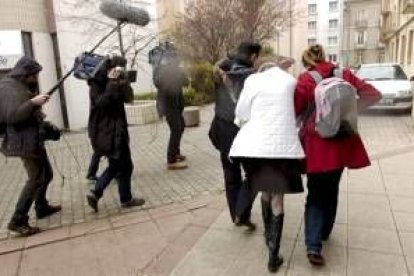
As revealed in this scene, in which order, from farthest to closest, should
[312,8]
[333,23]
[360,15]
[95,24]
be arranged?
[360,15]
[312,8]
[333,23]
[95,24]

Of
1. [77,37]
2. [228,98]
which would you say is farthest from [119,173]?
[77,37]

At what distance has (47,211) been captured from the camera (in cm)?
455

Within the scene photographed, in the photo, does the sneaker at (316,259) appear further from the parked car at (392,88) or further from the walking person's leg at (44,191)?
the parked car at (392,88)

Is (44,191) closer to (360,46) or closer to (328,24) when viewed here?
(328,24)

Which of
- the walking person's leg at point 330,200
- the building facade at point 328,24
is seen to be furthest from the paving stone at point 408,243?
the building facade at point 328,24

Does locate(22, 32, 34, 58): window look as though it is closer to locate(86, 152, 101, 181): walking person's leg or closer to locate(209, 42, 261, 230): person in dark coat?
locate(86, 152, 101, 181): walking person's leg

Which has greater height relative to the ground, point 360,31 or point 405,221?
point 360,31

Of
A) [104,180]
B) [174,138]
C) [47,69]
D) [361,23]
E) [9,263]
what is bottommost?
[9,263]

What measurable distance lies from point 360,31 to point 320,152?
61.2 m

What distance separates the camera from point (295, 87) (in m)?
2.96

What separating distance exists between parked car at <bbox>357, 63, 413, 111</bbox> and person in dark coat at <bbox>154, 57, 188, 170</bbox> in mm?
6125

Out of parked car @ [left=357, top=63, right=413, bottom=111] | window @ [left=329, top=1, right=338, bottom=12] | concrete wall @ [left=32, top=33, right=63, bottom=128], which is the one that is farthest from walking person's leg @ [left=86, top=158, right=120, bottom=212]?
window @ [left=329, top=1, right=338, bottom=12]

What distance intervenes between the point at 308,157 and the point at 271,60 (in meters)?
0.78

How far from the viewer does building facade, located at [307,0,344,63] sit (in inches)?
2250
